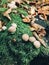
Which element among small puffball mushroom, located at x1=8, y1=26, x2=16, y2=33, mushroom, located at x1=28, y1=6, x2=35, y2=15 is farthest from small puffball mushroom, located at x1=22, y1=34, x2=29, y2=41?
mushroom, located at x1=28, y1=6, x2=35, y2=15

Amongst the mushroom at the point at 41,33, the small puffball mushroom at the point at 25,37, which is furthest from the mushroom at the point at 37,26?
the small puffball mushroom at the point at 25,37

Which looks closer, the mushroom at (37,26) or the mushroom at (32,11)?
the mushroom at (37,26)

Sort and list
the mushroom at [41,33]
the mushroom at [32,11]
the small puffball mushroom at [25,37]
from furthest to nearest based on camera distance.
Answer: the mushroom at [32,11] < the mushroom at [41,33] < the small puffball mushroom at [25,37]

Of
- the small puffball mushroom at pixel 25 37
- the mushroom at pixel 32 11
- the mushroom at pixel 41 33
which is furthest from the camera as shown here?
the mushroom at pixel 32 11

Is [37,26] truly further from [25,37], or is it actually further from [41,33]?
[25,37]

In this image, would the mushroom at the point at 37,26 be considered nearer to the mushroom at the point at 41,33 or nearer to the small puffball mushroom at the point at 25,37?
the mushroom at the point at 41,33

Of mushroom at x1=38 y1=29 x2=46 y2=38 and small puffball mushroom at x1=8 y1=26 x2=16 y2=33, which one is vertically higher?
small puffball mushroom at x1=8 y1=26 x2=16 y2=33

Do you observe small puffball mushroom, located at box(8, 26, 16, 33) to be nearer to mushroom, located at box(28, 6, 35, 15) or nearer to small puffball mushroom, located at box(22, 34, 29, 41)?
small puffball mushroom, located at box(22, 34, 29, 41)

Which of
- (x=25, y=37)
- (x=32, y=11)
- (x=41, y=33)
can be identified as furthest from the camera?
(x=32, y=11)

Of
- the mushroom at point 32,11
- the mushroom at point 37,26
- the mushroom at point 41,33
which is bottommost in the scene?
the mushroom at point 41,33

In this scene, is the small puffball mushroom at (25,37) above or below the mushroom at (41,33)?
above

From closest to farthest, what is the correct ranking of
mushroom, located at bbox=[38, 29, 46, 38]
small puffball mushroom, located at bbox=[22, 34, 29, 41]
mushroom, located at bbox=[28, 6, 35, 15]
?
1. small puffball mushroom, located at bbox=[22, 34, 29, 41]
2. mushroom, located at bbox=[38, 29, 46, 38]
3. mushroom, located at bbox=[28, 6, 35, 15]

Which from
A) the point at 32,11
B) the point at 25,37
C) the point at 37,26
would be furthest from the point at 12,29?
the point at 32,11
